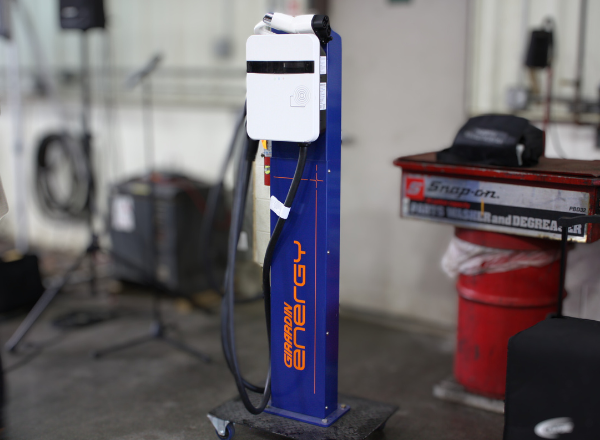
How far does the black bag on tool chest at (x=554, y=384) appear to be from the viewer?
1.59m

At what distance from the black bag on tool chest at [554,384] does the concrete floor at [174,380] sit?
56 centimetres

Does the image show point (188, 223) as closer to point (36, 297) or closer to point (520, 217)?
point (36, 297)

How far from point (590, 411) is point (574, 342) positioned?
18 centimetres

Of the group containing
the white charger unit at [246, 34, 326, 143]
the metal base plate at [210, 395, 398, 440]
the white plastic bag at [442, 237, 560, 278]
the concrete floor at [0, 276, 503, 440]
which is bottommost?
the concrete floor at [0, 276, 503, 440]

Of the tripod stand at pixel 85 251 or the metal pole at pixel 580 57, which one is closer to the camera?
the metal pole at pixel 580 57

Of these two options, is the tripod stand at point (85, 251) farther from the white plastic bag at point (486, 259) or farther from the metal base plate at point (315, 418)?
the white plastic bag at point (486, 259)

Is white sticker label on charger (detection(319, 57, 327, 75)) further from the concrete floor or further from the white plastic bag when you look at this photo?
the concrete floor

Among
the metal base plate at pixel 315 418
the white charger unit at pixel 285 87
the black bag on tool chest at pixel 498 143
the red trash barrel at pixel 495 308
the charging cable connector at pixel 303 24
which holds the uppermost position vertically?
the charging cable connector at pixel 303 24

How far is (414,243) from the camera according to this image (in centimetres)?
323

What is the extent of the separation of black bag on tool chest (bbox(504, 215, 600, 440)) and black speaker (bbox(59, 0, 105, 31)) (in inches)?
96.8

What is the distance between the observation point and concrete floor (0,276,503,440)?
2270 mm

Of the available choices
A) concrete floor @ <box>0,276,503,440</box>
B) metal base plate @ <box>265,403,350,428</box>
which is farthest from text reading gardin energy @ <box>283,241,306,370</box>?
concrete floor @ <box>0,276,503,440</box>

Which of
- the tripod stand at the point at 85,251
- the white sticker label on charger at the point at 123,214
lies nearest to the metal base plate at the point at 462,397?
the tripod stand at the point at 85,251

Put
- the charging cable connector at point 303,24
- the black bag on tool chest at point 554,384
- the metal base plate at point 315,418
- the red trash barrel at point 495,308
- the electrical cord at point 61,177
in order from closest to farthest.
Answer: the black bag on tool chest at point 554,384, the charging cable connector at point 303,24, the metal base plate at point 315,418, the red trash barrel at point 495,308, the electrical cord at point 61,177
